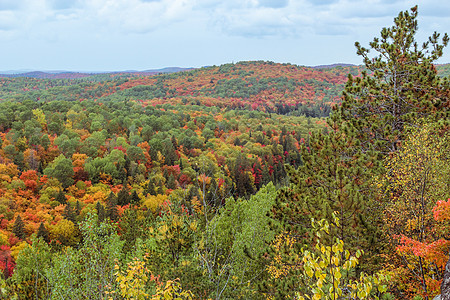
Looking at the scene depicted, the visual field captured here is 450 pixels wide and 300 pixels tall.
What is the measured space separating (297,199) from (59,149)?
269 ft

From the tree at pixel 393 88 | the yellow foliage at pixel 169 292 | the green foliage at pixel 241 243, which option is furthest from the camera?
the tree at pixel 393 88

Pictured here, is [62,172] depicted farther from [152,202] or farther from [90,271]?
[90,271]

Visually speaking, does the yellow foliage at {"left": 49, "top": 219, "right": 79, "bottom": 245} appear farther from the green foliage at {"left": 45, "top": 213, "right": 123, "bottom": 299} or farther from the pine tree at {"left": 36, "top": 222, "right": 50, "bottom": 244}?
the green foliage at {"left": 45, "top": 213, "right": 123, "bottom": 299}

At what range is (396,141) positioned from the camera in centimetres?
1705

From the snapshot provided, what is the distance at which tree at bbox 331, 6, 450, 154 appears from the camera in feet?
58.7

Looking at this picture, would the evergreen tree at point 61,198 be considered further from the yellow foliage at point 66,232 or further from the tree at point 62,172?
the yellow foliage at point 66,232

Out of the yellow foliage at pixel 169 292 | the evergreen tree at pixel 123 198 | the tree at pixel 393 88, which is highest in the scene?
the tree at pixel 393 88

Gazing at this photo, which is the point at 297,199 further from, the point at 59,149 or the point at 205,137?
the point at 205,137

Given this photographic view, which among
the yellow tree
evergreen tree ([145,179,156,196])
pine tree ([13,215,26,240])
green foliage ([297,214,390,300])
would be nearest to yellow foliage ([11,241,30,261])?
pine tree ([13,215,26,240])

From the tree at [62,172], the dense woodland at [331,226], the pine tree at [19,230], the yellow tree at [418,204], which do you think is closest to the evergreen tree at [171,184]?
the tree at [62,172]

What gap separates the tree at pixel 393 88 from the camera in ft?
58.7

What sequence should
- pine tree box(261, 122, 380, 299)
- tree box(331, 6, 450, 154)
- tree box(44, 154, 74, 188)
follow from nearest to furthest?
1. pine tree box(261, 122, 380, 299)
2. tree box(331, 6, 450, 154)
3. tree box(44, 154, 74, 188)

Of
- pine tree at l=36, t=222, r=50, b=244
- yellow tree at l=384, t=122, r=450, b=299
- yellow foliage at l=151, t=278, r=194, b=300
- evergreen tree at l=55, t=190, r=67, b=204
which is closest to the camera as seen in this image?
yellow foliage at l=151, t=278, r=194, b=300

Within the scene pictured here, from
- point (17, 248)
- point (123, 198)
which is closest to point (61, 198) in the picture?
point (123, 198)
